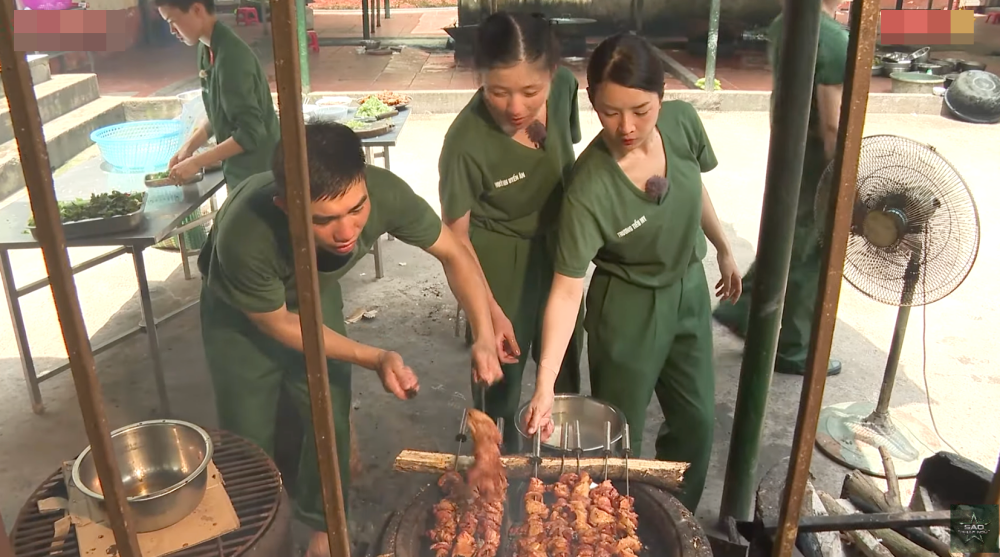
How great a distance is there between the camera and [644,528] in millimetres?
1858

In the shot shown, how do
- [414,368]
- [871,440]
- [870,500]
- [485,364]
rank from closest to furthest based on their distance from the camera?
[485,364]
[870,500]
[871,440]
[414,368]

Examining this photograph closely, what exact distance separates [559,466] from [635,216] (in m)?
0.79

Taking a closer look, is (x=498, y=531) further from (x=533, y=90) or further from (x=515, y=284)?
(x=533, y=90)

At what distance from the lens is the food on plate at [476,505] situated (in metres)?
1.78

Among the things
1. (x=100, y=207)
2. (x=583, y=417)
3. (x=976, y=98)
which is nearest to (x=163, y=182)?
(x=100, y=207)

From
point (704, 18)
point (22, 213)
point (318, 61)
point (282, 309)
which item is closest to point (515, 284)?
point (282, 309)

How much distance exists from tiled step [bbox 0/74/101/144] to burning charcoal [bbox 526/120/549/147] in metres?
5.85

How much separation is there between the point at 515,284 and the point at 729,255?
2.62ft

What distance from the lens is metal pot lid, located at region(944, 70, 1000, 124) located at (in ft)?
26.9

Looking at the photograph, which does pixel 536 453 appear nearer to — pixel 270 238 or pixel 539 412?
pixel 539 412

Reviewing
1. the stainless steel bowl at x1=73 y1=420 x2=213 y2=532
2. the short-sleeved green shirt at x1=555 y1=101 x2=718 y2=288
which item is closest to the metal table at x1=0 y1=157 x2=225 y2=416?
the stainless steel bowl at x1=73 y1=420 x2=213 y2=532

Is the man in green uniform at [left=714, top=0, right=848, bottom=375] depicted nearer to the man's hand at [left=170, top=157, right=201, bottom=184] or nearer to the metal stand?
the metal stand

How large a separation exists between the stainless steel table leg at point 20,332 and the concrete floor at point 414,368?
8 centimetres

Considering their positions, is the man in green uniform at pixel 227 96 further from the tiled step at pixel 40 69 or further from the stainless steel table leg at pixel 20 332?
the tiled step at pixel 40 69
